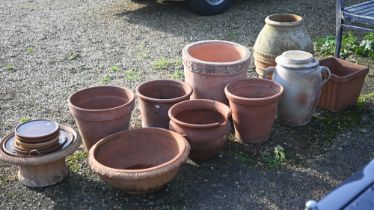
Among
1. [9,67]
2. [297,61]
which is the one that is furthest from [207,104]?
[9,67]

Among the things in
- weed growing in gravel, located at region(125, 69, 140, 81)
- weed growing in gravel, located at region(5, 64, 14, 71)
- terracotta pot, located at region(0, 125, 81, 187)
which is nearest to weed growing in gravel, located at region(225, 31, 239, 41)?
weed growing in gravel, located at region(125, 69, 140, 81)

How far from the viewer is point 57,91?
464 centimetres

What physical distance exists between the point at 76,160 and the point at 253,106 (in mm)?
1360

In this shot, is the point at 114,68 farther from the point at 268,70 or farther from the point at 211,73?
the point at 268,70

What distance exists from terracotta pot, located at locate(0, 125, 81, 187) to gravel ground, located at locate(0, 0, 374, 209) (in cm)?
6

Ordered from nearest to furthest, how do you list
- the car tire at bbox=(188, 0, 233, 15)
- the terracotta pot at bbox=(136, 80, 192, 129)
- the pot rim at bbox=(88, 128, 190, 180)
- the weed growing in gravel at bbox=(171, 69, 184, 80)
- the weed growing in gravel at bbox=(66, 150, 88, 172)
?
the pot rim at bbox=(88, 128, 190, 180) → the weed growing in gravel at bbox=(66, 150, 88, 172) → the terracotta pot at bbox=(136, 80, 192, 129) → the weed growing in gravel at bbox=(171, 69, 184, 80) → the car tire at bbox=(188, 0, 233, 15)

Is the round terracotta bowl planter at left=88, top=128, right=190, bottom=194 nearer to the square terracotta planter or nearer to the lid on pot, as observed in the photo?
the lid on pot

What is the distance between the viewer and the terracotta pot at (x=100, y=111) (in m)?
3.25

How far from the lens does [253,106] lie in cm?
343

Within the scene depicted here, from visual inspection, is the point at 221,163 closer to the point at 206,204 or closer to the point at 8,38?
the point at 206,204

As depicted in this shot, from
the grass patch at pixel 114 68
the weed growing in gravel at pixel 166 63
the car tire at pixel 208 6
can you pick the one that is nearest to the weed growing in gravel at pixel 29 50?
the grass patch at pixel 114 68

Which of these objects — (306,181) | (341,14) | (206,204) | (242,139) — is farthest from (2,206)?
(341,14)

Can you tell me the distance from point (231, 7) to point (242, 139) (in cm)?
394

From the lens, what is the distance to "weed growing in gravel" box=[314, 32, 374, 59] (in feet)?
16.9
